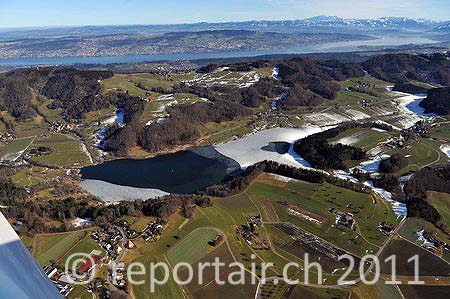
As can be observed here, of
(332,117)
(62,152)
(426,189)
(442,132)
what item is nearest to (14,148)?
(62,152)

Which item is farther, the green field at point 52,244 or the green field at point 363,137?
the green field at point 363,137

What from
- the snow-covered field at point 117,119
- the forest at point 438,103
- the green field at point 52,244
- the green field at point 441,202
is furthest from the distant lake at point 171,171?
Answer: the forest at point 438,103

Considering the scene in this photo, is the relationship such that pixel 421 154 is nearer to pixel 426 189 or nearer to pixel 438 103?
pixel 426 189

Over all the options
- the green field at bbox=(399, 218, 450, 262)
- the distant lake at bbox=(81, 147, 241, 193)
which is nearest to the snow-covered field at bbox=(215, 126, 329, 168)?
the distant lake at bbox=(81, 147, 241, 193)

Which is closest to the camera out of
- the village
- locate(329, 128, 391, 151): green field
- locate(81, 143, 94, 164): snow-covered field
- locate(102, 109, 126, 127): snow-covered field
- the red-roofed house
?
the village

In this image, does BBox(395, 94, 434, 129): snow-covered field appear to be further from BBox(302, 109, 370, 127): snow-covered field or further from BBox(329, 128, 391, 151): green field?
BBox(329, 128, 391, 151): green field

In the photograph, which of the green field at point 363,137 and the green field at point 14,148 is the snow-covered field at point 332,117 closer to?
the green field at point 363,137
